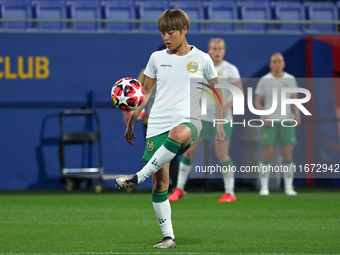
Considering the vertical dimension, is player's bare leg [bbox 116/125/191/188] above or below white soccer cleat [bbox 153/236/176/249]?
above

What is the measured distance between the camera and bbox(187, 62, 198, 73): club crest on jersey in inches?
195

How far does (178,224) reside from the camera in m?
6.41

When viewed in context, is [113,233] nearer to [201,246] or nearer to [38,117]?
[201,246]

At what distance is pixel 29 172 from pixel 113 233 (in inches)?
221

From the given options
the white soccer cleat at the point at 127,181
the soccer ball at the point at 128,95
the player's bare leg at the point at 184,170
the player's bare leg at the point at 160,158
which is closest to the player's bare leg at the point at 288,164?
the player's bare leg at the point at 184,170

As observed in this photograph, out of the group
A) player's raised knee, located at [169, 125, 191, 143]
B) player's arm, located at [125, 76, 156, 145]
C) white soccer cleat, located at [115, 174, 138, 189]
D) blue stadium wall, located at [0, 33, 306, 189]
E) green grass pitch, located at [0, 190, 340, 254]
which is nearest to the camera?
white soccer cleat, located at [115, 174, 138, 189]

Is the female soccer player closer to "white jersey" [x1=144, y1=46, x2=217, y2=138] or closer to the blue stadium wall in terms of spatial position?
"white jersey" [x1=144, y1=46, x2=217, y2=138]

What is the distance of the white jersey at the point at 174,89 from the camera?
191 inches

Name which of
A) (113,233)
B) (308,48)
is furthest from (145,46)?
(113,233)

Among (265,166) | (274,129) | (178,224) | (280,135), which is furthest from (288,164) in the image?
(178,224)

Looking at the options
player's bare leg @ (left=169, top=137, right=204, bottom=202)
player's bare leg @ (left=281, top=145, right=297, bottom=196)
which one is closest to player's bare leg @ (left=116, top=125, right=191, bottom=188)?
player's bare leg @ (left=169, top=137, right=204, bottom=202)

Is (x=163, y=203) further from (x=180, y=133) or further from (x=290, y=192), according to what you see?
(x=290, y=192)

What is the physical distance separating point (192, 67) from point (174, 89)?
0.23 meters

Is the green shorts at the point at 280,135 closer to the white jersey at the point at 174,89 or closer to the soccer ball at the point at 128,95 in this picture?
the white jersey at the point at 174,89
